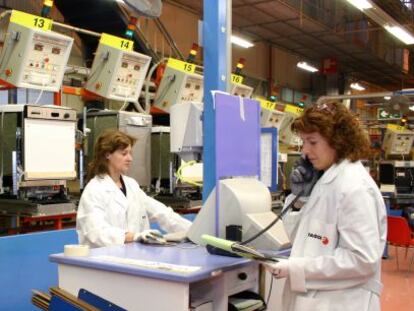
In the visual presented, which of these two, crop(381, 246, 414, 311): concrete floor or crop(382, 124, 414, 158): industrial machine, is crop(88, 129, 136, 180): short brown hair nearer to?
crop(381, 246, 414, 311): concrete floor

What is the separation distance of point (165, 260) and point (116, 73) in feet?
13.3

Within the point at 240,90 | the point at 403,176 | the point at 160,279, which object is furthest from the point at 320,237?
the point at 403,176

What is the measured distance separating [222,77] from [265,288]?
1.32 m

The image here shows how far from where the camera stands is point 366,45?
48.5 feet

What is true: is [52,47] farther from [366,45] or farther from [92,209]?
[366,45]

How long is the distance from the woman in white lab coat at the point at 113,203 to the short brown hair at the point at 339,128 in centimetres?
A: 155

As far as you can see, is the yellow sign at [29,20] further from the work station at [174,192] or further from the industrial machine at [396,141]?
the industrial machine at [396,141]

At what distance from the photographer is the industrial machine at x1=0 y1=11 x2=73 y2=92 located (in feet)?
17.0

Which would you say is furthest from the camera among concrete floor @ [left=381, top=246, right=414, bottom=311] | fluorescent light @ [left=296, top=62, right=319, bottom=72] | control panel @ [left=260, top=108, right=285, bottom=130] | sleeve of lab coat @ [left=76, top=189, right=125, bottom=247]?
fluorescent light @ [left=296, top=62, right=319, bottom=72]

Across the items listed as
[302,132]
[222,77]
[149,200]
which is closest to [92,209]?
[149,200]

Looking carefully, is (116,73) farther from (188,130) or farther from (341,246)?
(341,246)

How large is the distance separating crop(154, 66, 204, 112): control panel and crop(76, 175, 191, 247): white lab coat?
3435mm

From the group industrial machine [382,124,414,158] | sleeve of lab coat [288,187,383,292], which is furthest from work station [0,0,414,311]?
industrial machine [382,124,414,158]

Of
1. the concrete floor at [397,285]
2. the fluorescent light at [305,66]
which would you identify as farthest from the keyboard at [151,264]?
the fluorescent light at [305,66]
